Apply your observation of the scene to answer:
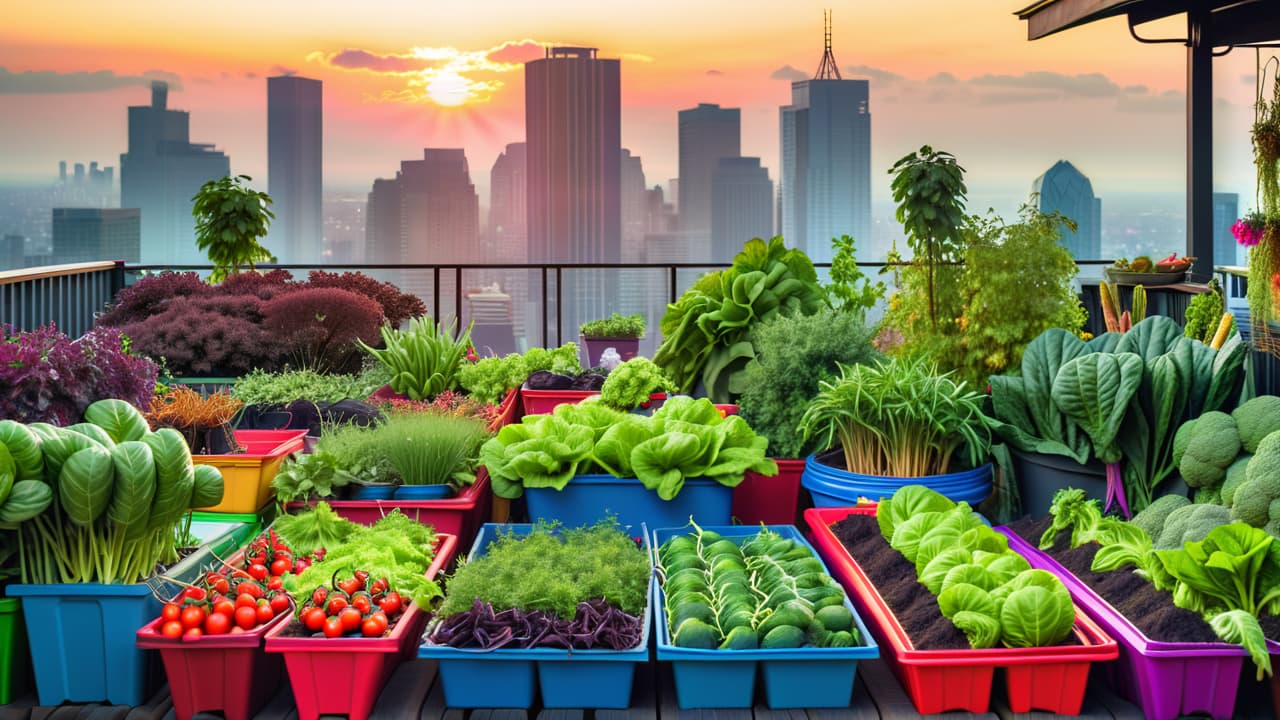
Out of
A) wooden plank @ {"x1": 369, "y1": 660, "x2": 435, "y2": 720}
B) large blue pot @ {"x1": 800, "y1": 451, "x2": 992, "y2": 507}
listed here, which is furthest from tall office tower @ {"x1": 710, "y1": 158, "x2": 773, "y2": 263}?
wooden plank @ {"x1": 369, "y1": 660, "x2": 435, "y2": 720}

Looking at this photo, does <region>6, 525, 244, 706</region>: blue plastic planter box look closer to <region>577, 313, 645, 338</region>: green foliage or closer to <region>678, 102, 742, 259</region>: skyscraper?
<region>577, 313, 645, 338</region>: green foliage

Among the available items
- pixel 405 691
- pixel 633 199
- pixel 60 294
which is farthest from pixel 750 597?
pixel 633 199

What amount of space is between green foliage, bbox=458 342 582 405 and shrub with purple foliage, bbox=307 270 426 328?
2.96m

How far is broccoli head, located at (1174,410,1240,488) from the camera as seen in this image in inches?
121

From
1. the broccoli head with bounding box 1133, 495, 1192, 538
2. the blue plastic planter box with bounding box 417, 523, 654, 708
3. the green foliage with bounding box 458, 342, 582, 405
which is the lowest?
the blue plastic planter box with bounding box 417, 523, 654, 708

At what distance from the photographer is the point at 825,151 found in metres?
13.2

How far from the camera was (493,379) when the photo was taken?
16.3 feet

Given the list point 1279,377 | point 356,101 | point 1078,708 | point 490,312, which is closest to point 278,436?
point 1078,708

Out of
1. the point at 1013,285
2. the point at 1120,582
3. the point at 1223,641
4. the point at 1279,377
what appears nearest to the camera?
the point at 1223,641

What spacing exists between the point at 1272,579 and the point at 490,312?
7761 mm

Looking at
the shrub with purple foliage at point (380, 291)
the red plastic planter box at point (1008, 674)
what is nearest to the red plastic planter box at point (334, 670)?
the red plastic planter box at point (1008, 674)

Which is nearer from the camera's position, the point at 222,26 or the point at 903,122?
the point at 222,26

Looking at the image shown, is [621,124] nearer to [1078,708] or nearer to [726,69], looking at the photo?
[726,69]

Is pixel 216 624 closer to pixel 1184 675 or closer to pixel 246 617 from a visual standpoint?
pixel 246 617
